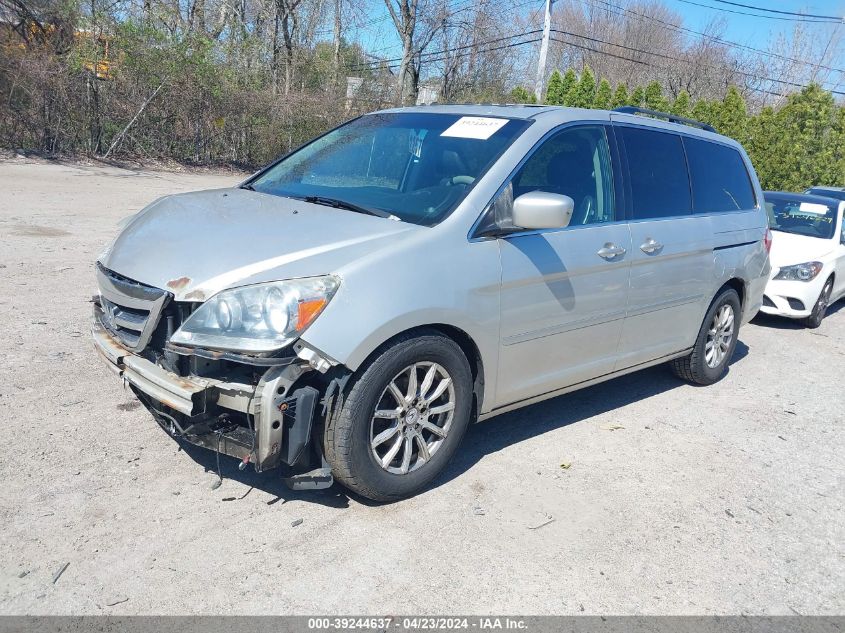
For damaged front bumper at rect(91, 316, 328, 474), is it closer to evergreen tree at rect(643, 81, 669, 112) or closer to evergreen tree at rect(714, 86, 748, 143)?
evergreen tree at rect(714, 86, 748, 143)

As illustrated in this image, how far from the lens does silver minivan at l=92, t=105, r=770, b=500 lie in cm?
326

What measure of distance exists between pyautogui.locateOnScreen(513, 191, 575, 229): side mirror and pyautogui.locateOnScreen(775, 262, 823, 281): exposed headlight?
6091mm

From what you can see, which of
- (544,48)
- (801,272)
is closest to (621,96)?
(544,48)

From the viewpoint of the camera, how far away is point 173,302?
3.37 metres

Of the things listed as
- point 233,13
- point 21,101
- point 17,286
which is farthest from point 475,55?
point 17,286

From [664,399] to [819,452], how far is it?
112cm

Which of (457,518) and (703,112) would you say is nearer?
(457,518)

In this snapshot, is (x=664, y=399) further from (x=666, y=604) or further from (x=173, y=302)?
(x=173, y=302)

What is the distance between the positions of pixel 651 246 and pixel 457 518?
2272 mm

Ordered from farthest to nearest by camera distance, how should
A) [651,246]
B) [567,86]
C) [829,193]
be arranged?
[567,86]
[829,193]
[651,246]

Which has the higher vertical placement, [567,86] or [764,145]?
[567,86]

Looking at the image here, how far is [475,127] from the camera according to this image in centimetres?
443

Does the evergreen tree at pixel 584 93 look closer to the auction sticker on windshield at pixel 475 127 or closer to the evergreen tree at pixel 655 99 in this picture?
the evergreen tree at pixel 655 99

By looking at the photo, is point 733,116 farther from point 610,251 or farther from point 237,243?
point 237,243
